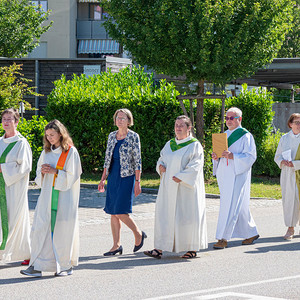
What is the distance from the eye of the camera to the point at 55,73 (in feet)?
95.5

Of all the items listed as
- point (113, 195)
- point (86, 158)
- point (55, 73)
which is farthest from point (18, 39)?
point (113, 195)

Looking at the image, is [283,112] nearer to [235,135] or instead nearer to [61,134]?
[235,135]

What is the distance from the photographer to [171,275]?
26.4ft

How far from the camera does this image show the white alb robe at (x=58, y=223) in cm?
788

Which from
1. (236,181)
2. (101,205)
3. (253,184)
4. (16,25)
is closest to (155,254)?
(236,181)

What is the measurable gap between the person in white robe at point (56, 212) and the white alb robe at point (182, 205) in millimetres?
1490

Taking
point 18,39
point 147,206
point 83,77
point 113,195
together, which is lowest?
point 147,206

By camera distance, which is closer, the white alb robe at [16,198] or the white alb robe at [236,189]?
the white alb robe at [16,198]

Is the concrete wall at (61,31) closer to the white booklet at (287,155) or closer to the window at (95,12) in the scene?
the window at (95,12)

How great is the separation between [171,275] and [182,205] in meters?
1.36

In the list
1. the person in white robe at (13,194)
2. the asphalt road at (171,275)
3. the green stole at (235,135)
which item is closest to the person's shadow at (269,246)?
the asphalt road at (171,275)

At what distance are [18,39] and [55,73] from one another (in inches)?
323

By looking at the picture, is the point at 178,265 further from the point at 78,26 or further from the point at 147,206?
the point at 78,26

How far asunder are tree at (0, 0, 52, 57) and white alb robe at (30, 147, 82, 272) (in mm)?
29238
